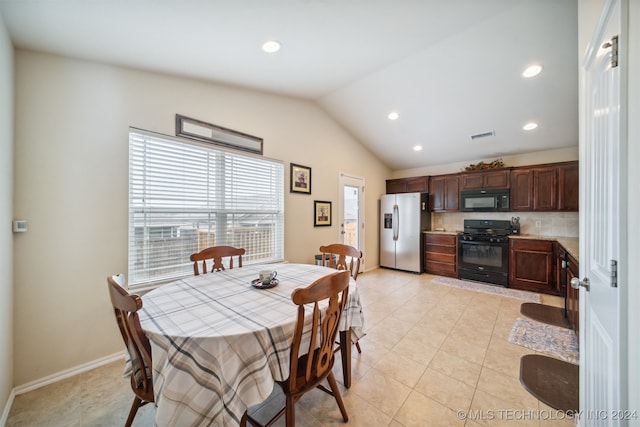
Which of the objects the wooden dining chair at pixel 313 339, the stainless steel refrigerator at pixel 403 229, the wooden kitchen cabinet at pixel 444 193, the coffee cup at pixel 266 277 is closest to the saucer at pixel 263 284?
the coffee cup at pixel 266 277

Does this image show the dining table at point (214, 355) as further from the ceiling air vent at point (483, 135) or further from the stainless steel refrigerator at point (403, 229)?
the ceiling air vent at point (483, 135)

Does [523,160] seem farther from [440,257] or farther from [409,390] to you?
[409,390]

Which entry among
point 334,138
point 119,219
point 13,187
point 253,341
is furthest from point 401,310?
point 13,187

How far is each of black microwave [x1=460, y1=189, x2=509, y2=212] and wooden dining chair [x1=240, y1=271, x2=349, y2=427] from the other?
4.30 meters

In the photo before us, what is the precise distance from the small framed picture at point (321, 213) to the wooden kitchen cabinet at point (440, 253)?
2344 mm

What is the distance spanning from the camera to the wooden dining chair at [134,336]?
39.5 inches

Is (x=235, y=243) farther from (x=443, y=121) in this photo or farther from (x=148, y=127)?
(x=443, y=121)

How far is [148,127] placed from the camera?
2225 mm

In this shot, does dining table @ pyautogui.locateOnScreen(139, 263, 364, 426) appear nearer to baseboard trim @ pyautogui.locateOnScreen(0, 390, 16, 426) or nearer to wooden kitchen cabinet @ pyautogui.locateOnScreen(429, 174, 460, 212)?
baseboard trim @ pyautogui.locateOnScreen(0, 390, 16, 426)

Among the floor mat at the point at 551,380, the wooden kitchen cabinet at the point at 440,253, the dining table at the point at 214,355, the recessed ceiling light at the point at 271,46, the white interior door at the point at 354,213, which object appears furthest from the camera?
the white interior door at the point at 354,213

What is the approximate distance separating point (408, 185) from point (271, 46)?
4243mm

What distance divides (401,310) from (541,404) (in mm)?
1573

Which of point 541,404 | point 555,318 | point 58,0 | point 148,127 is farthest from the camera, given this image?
point 555,318

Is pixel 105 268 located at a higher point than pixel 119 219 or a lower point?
lower
